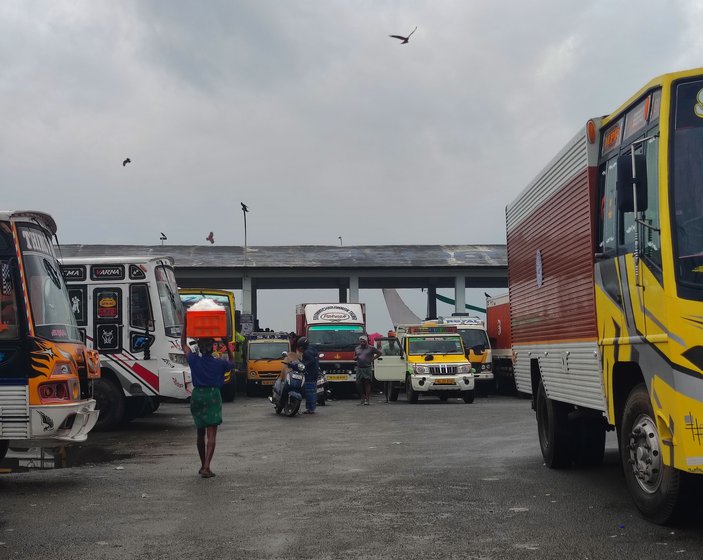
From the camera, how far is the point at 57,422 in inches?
409

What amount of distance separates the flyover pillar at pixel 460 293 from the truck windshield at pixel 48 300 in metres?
38.1

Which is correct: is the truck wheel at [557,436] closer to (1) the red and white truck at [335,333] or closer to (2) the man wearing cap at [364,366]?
(2) the man wearing cap at [364,366]

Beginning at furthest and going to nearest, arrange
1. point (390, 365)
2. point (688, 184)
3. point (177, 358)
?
point (390, 365) < point (177, 358) < point (688, 184)

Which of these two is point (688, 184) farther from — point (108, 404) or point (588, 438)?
point (108, 404)

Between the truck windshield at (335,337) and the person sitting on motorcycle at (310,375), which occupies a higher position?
the truck windshield at (335,337)

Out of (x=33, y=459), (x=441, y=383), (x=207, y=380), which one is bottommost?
(x=441, y=383)

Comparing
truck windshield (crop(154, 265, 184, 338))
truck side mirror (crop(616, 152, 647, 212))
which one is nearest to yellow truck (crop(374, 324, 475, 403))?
truck windshield (crop(154, 265, 184, 338))

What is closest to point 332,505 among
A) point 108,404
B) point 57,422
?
point 57,422

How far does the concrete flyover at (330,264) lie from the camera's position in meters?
47.9

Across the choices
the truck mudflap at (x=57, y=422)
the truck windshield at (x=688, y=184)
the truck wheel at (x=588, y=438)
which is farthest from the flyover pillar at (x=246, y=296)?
the truck windshield at (x=688, y=184)

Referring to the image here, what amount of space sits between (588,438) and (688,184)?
16.3ft

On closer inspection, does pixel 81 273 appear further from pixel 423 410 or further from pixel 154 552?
pixel 154 552

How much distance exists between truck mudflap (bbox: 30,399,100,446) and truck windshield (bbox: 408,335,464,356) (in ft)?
58.5

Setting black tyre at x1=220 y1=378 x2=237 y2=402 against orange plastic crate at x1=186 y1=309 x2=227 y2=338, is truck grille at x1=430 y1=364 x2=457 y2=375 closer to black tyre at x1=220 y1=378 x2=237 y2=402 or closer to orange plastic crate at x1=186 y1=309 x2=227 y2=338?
black tyre at x1=220 y1=378 x2=237 y2=402
